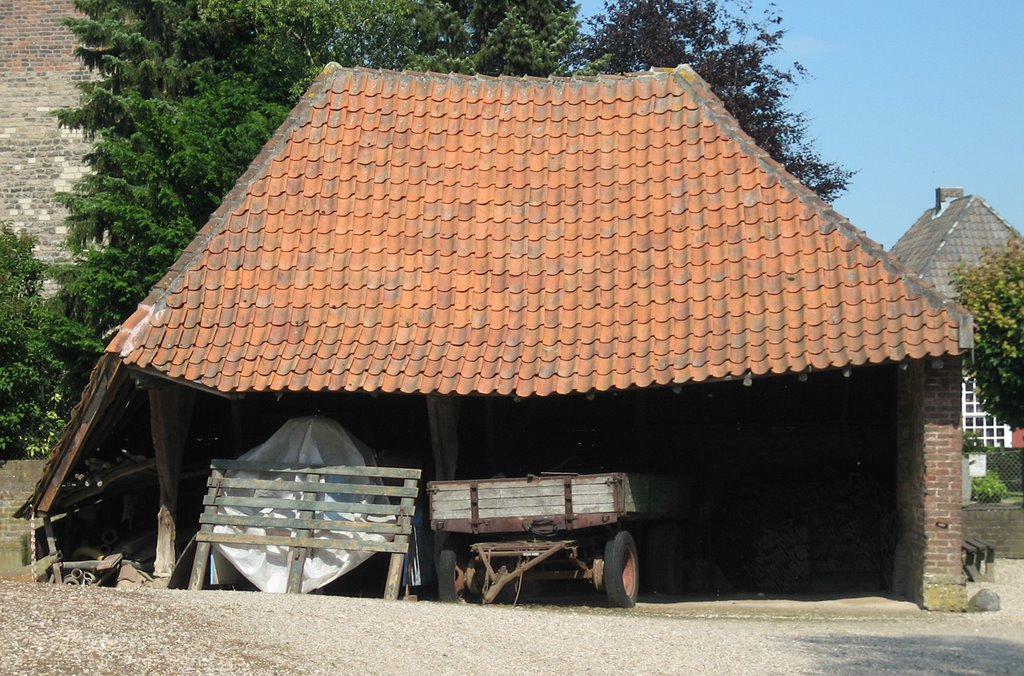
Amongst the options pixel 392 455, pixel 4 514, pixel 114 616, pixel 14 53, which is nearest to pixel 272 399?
pixel 392 455

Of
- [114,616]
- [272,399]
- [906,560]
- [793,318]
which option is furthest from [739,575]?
[114,616]

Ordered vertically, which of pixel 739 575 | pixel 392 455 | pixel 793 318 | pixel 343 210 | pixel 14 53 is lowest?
pixel 739 575

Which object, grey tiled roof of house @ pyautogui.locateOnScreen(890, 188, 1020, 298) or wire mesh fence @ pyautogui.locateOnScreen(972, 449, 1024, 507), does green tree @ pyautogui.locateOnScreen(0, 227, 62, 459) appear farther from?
grey tiled roof of house @ pyautogui.locateOnScreen(890, 188, 1020, 298)

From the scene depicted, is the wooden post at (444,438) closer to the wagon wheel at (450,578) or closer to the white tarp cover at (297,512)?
the white tarp cover at (297,512)

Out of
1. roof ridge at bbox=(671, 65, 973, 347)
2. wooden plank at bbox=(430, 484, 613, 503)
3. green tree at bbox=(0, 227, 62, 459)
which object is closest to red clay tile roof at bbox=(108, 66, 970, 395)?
roof ridge at bbox=(671, 65, 973, 347)

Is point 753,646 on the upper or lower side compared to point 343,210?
lower

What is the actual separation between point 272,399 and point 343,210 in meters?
2.85

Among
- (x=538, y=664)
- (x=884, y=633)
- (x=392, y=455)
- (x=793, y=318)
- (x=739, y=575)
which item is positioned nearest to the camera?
(x=538, y=664)

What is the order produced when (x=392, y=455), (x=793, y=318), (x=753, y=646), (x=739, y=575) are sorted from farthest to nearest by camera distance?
(x=739, y=575)
(x=392, y=455)
(x=793, y=318)
(x=753, y=646)

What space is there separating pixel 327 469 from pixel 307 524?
0.60 meters

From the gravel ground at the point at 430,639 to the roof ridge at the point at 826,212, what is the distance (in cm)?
297

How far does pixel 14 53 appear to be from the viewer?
1273 inches

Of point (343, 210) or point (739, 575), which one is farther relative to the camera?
point (739, 575)

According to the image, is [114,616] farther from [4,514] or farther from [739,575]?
[4,514]
